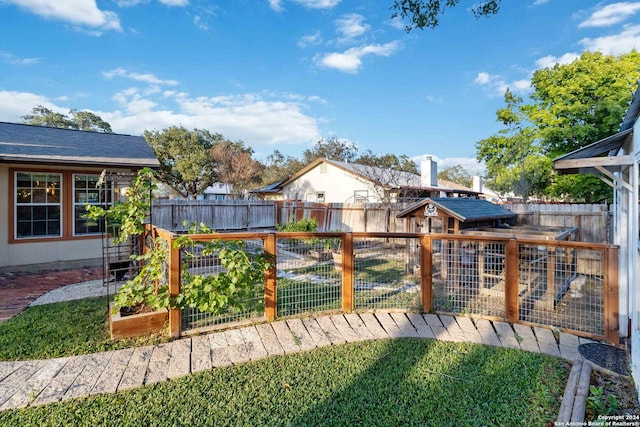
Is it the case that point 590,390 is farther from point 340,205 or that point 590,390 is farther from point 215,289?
point 340,205

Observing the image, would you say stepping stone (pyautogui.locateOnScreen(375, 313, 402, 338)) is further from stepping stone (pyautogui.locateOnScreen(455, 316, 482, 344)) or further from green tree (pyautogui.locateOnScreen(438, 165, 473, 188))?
green tree (pyautogui.locateOnScreen(438, 165, 473, 188))

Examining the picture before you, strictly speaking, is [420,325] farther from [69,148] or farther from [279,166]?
[279,166]

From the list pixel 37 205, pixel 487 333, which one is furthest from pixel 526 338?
pixel 37 205

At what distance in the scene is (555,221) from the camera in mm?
10102

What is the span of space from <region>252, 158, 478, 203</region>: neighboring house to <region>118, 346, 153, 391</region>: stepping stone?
13.1 metres

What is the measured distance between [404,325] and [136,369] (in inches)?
116

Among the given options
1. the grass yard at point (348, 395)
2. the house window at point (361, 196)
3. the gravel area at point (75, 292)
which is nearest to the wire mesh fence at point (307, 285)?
the grass yard at point (348, 395)

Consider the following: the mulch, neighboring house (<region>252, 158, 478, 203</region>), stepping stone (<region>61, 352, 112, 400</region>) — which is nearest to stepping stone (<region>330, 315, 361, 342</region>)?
stepping stone (<region>61, 352, 112, 400</region>)

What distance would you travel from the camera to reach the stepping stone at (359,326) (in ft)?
12.2

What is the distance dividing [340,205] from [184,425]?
13.3m

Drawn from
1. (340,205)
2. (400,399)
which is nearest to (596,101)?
(340,205)

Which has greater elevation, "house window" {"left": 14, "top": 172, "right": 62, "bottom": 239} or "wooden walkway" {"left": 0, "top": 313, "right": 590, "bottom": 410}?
"house window" {"left": 14, "top": 172, "right": 62, "bottom": 239}

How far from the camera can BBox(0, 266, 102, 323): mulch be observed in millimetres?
4633

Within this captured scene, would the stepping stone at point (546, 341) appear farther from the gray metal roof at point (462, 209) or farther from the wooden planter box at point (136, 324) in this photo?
the wooden planter box at point (136, 324)
